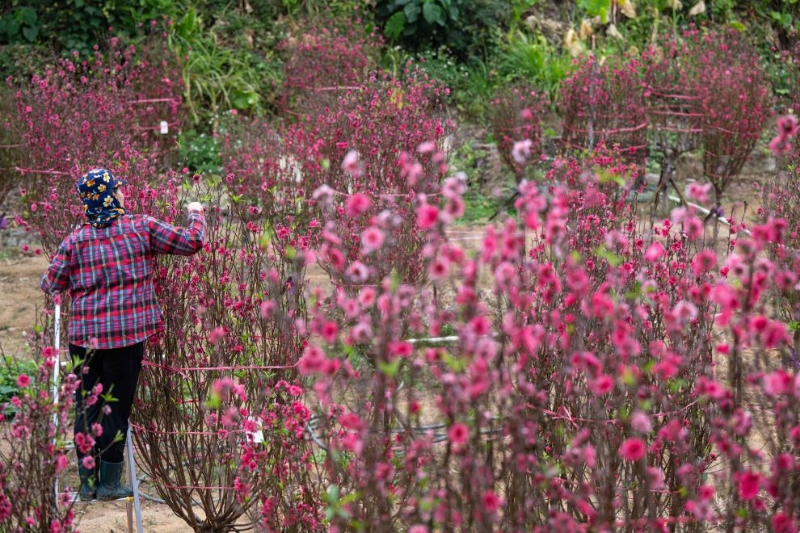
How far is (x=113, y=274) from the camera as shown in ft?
12.0

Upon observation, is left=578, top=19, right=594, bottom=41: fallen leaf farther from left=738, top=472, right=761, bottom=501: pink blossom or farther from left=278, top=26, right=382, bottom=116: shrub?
left=738, top=472, right=761, bottom=501: pink blossom

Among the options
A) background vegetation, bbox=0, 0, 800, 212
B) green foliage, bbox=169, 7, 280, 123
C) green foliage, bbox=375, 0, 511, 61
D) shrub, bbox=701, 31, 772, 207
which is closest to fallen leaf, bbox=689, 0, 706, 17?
background vegetation, bbox=0, 0, 800, 212

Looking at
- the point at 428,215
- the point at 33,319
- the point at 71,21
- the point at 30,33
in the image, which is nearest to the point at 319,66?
the point at 71,21

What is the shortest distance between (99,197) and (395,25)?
30.0 feet

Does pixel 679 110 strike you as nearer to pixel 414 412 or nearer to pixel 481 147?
pixel 481 147

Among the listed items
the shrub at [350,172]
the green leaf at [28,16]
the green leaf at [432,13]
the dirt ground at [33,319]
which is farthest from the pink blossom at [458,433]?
the green leaf at [28,16]

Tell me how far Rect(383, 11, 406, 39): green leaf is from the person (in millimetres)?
9012

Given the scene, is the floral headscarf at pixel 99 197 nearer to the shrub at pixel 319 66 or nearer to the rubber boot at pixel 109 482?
the rubber boot at pixel 109 482

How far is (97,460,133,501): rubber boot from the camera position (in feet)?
12.9

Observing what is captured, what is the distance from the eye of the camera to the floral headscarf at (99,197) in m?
3.62

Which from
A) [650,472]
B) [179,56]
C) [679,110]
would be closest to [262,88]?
[179,56]

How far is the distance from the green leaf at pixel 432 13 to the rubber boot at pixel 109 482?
915cm

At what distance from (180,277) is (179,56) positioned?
7.86m

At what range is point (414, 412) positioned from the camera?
189 cm
